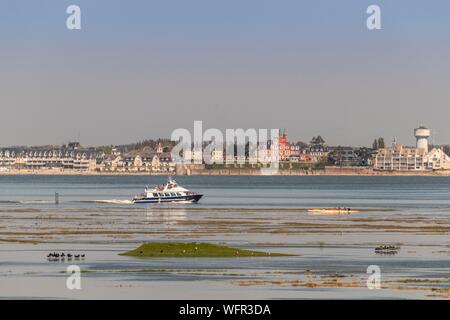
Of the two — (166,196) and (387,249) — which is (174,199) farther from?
(387,249)

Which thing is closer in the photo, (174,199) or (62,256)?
(62,256)

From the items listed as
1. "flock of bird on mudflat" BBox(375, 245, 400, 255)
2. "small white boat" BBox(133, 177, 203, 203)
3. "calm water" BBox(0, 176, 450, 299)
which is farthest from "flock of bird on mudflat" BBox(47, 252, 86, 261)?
"small white boat" BBox(133, 177, 203, 203)

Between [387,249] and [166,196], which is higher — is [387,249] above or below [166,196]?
below

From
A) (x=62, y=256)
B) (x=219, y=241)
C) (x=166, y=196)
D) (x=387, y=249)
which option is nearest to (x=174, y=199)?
(x=166, y=196)

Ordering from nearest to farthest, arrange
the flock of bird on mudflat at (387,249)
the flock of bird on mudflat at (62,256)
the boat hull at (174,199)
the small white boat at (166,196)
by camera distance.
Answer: the flock of bird on mudflat at (62,256) → the flock of bird on mudflat at (387,249) → the boat hull at (174,199) → the small white boat at (166,196)

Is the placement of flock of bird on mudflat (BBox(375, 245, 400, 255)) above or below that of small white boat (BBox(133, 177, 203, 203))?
below

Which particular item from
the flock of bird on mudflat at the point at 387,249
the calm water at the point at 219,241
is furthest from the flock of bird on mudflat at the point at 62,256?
the flock of bird on mudflat at the point at 387,249

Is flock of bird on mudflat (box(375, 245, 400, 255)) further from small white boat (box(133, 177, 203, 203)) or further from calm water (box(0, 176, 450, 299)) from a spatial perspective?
small white boat (box(133, 177, 203, 203))

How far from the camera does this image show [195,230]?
270 feet

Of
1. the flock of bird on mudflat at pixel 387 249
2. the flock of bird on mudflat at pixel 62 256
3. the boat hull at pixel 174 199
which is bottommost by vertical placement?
the flock of bird on mudflat at pixel 387 249

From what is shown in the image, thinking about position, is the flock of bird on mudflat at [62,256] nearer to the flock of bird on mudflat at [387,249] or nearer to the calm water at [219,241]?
the calm water at [219,241]
